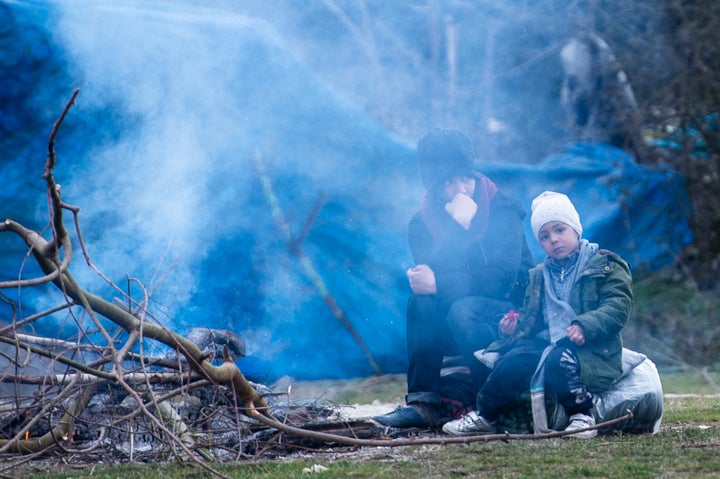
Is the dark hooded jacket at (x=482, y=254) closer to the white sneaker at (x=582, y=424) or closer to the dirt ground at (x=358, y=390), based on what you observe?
the white sneaker at (x=582, y=424)

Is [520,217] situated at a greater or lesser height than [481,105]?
lesser

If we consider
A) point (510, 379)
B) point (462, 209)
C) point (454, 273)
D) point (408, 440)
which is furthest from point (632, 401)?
point (462, 209)

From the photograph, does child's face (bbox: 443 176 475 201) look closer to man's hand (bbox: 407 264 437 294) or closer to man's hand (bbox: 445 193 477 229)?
man's hand (bbox: 445 193 477 229)

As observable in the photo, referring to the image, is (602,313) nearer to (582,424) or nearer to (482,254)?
(582,424)

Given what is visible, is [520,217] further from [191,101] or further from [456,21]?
[456,21]

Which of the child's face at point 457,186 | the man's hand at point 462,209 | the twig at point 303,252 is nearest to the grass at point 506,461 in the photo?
the man's hand at point 462,209

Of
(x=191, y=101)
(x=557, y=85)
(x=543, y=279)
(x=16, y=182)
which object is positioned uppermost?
(x=557, y=85)

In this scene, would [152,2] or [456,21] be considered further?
[456,21]

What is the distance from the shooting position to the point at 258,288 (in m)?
6.08

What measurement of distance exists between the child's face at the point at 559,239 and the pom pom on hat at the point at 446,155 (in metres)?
0.78

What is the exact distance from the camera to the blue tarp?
18.0ft

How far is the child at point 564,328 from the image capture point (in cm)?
390

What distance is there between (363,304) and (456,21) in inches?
114

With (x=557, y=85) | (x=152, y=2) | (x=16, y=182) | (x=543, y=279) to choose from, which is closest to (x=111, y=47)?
(x=152, y=2)
